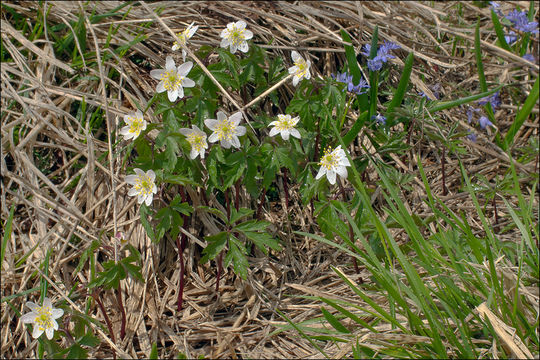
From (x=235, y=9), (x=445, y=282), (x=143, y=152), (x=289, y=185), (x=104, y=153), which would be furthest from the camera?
(x=235, y=9)

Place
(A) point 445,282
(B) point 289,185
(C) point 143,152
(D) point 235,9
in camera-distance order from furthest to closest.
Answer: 1. (D) point 235,9
2. (B) point 289,185
3. (C) point 143,152
4. (A) point 445,282

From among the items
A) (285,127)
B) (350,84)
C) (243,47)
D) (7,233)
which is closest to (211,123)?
(285,127)

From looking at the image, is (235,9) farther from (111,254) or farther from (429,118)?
(111,254)

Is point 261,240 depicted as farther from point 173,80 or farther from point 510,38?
point 510,38

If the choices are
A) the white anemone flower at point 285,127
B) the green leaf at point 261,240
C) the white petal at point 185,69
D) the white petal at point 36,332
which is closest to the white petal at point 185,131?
the white petal at point 185,69

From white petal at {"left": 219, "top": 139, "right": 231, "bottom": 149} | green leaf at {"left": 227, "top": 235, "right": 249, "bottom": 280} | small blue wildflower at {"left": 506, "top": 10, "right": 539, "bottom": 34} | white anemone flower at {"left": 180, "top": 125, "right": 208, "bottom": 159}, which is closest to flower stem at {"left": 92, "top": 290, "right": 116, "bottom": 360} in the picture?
green leaf at {"left": 227, "top": 235, "right": 249, "bottom": 280}

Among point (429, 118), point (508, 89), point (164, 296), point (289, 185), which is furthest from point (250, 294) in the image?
point (508, 89)

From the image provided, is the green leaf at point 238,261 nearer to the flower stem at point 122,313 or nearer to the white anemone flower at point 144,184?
the white anemone flower at point 144,184
